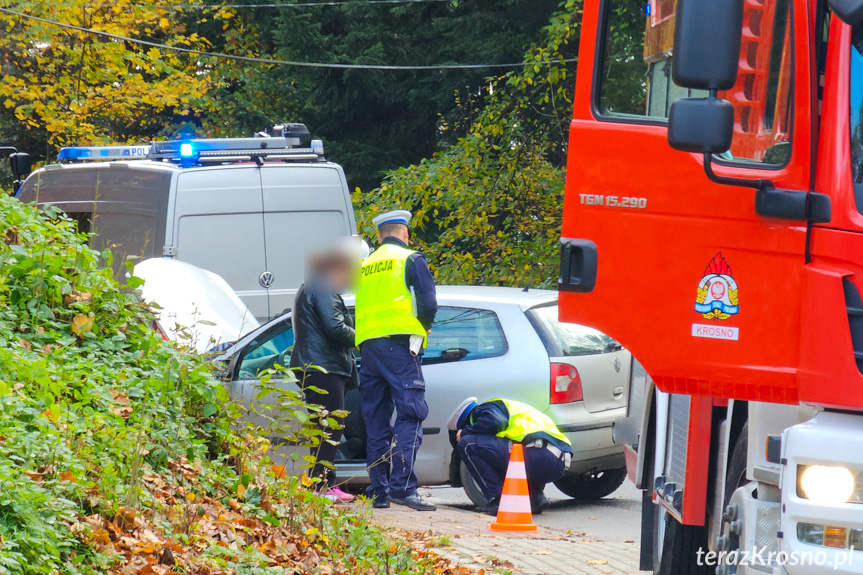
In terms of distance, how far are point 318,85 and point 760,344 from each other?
19.1 metres

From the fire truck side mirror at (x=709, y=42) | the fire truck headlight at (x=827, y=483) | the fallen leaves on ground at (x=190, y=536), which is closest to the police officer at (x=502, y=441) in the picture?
the fallen leaves on ground at (x=190, y=536)

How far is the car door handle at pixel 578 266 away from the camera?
14.6ft

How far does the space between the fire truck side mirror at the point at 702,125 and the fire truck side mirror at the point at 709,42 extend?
0.08m

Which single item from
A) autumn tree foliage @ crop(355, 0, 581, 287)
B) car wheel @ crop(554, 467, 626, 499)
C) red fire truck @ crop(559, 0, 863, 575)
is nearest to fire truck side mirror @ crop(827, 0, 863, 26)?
red fire truck @ crop(559, 0, 863, 575)

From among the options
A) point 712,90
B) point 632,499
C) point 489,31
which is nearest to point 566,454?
point 632,499

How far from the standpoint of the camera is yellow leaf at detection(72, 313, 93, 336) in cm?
590

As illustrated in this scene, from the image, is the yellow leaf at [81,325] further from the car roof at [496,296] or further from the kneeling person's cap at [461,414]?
the car roof at [496,296]

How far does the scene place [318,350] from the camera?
8188 millimetres

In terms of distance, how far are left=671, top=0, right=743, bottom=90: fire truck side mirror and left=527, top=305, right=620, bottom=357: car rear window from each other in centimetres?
480

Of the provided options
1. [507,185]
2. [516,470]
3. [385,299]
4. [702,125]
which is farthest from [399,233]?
[507,185]

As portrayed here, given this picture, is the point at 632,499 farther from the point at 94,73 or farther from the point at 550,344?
the point at 94,73

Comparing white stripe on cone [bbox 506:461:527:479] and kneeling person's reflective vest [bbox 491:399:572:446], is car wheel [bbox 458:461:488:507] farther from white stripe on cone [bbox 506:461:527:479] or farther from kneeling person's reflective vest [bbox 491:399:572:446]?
white stripe on cone [bbox 506:461:527:479]

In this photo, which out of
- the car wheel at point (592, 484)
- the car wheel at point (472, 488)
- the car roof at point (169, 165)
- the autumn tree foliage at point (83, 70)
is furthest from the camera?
the autumn tree foliage at point (83, 70)

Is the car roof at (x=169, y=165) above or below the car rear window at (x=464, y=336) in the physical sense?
above
